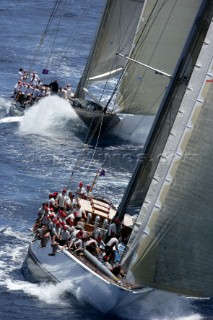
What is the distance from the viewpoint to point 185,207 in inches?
2158

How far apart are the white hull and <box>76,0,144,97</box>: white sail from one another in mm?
27369

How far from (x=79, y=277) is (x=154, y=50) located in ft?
63.5

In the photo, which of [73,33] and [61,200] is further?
[73,33]

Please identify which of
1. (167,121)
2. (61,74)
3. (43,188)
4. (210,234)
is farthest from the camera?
(61,74)

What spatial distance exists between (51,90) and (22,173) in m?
14.8

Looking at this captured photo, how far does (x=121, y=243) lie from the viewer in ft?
202

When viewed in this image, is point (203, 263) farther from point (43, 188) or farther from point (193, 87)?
point (43, 188)

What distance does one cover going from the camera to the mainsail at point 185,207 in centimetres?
5444

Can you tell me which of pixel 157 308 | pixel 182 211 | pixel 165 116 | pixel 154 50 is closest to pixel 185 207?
pixel 182 211

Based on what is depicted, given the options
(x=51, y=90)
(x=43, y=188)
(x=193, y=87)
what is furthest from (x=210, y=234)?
(x=51, y=90)

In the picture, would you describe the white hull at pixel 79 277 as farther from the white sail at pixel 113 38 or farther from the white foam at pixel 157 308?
the white sail at pixel 113 38

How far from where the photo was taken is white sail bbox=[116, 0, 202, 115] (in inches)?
2827

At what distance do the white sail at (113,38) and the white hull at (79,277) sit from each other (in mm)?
27369

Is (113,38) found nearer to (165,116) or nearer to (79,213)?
(79,213)
